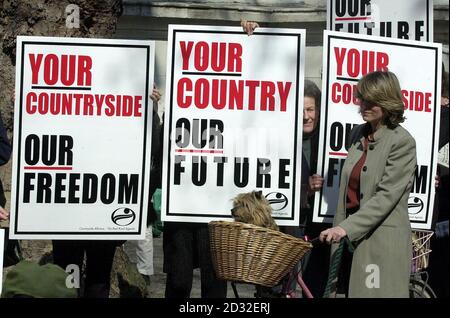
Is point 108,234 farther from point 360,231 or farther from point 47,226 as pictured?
point 360,231

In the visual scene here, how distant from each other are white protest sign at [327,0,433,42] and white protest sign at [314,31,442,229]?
38 cm

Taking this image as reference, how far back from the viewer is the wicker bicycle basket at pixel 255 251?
8219mm

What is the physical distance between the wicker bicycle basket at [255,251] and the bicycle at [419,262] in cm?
195

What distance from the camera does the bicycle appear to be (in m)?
10.1

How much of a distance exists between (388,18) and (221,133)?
5.00 ft

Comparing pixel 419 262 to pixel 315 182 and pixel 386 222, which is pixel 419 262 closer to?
pixel 315 182

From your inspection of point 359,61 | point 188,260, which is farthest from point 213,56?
point 188,260

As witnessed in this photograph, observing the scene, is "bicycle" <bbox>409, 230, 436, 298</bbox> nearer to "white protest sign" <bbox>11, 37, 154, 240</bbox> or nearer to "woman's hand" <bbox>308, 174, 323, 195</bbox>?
"woman's hand" <bbox>308, 174, 323, 195</bbox>

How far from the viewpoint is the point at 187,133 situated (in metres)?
9.17

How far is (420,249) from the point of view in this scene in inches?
398

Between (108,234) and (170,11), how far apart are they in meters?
12.0

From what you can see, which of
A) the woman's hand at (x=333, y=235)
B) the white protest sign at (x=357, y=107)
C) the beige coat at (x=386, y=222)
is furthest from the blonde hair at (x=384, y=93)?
the white protest sign at (x=357, y=107)

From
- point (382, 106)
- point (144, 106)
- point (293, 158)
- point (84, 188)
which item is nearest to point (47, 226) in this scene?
point (84, 188)
